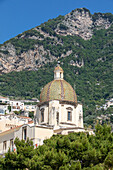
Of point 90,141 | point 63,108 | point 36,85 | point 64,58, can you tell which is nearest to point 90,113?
point 36,85

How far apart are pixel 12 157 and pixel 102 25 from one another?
579 feet

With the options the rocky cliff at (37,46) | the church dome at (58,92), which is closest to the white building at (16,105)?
the rocky cliff at (37,46)

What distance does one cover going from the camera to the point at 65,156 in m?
27.2

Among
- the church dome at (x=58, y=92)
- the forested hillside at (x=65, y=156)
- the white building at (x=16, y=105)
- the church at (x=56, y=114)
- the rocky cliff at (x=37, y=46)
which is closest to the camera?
the forested hillside at (x=65, y=156)

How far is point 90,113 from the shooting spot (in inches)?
4798

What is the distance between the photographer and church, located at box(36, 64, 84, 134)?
43.7m

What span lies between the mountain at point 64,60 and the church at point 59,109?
70.7 metres

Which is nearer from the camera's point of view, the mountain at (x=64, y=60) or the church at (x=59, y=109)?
the church at (x=59, y=109)

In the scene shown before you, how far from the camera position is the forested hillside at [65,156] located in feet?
87.5

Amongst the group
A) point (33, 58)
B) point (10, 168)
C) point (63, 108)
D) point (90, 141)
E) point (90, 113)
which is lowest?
point (10, 168)

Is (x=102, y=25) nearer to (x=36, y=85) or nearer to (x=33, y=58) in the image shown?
(x=33, y=58)

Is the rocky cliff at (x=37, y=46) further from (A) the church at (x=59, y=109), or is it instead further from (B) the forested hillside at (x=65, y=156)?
(B) the forested hillside at (x=65, y=156)

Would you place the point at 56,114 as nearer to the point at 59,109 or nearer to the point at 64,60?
the point at 59,109

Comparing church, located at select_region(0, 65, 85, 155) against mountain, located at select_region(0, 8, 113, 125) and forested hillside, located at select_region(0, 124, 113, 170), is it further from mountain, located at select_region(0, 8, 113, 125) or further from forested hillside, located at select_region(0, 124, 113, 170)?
mountain, located at select_region(0, 8, 113, 125)
